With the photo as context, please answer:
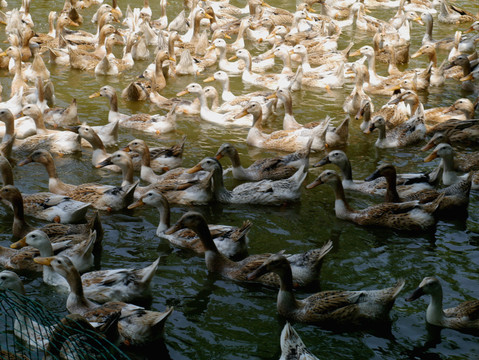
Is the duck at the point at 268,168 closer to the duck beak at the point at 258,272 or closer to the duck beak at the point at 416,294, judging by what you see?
A: the duck beak at the point at 258,272

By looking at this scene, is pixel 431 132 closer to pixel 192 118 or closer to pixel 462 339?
pixel 192 118

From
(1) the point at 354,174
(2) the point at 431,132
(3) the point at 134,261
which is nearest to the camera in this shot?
(3) the point at 134,261

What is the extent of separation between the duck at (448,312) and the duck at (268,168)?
3.71 metres

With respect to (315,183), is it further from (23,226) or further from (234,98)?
(234,98)

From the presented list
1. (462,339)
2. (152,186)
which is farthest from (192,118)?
(462,339)

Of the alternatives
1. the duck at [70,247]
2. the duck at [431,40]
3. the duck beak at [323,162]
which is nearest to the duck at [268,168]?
the duck beak at [323,162]

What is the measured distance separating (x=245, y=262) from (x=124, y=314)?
1680 millimetres

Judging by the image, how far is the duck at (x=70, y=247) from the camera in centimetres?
742

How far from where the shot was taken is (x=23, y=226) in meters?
8.32

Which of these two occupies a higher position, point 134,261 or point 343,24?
point 343,24

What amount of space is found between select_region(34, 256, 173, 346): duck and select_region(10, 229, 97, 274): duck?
65cm

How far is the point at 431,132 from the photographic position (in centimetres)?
1205

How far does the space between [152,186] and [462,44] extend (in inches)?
411

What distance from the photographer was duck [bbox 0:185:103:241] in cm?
812
